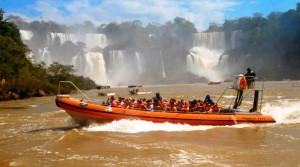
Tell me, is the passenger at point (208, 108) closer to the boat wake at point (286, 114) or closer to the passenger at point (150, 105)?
the passenger at point (150, 105)

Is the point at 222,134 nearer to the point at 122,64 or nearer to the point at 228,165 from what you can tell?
the point at 228,165

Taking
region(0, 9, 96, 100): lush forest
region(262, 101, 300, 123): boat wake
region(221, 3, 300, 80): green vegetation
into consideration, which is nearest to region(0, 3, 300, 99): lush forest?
region(221, 3, 300, 80): green vegetation

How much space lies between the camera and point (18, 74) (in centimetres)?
3700

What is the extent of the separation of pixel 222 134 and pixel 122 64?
71351mm

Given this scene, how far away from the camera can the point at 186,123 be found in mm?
12781

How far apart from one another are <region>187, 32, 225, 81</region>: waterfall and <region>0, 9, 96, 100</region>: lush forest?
43969 millimetres

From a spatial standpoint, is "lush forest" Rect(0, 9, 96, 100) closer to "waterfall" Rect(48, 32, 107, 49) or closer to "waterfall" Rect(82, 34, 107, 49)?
"waterfall" Rect(48, 32, 107, 49)

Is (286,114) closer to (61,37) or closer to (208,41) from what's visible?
(61,37)

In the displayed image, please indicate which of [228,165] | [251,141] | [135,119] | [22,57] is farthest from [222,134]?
[22,57]

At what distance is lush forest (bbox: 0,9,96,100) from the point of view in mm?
34106

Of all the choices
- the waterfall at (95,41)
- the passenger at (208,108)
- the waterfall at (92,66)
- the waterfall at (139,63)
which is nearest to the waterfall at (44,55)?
the waterfall at (92,66)

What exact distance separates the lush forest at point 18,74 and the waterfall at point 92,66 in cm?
2698

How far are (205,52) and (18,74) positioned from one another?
187 feet

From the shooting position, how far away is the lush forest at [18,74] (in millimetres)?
34106
